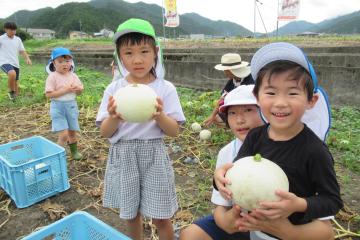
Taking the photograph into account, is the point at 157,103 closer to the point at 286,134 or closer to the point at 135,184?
the point at 135,184

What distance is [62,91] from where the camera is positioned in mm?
4160

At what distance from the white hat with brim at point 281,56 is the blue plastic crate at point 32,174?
2.65 metres

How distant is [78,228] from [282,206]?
1.54m

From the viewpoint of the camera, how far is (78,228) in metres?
2.33

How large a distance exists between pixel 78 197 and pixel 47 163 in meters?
0.52

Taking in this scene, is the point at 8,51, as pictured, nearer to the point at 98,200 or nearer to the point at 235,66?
the point at 235,66

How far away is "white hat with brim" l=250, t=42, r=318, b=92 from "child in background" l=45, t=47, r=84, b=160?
3.08 m

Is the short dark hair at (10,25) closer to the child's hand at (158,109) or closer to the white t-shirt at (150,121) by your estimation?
the white t-shirt at (150,121)

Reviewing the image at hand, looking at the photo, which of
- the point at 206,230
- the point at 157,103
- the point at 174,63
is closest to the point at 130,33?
the point at 157,103

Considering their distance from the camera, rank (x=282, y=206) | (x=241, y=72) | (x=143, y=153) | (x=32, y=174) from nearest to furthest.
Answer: (x=282, y=206) < (x=143, y=153) < (x=32, y=174) < (x=241, y=72)

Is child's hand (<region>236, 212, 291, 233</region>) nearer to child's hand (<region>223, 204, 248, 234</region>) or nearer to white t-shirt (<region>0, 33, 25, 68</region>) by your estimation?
child's hand (<region>223, 204, 248, 234</region>)

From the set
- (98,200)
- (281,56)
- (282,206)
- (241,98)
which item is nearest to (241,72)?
(98,200)

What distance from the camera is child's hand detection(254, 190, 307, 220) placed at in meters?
1.40

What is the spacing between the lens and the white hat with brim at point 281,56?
5.13 ft
